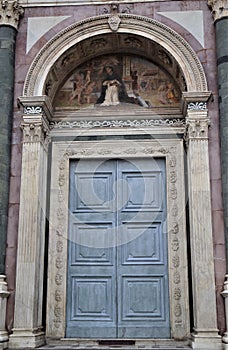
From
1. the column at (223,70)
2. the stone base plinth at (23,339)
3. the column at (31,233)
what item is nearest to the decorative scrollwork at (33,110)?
the column at (31,233)

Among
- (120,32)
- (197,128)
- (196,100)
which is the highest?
(120,32)

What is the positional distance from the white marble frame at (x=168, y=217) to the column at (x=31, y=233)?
0.30 metres

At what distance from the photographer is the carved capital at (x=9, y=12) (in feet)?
34.2

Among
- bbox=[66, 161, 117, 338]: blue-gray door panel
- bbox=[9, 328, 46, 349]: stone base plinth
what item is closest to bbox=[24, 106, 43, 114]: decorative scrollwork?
bbox=[66, 161, 117, 338]: blue-gray door panel

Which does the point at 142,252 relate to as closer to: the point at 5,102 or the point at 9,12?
the point at 5,102

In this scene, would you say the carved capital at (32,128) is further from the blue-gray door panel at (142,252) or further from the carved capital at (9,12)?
the carved capital at (9,12)

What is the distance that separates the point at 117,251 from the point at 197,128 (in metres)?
2.82

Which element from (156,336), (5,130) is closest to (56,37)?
(5,130)

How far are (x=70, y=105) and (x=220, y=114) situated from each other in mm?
3193

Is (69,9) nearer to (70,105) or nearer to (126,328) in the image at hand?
(70,105)

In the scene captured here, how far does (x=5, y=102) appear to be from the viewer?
10039 mm

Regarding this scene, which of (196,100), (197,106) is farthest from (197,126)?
(196,100)

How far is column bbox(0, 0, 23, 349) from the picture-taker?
9.44 m

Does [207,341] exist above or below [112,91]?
below
